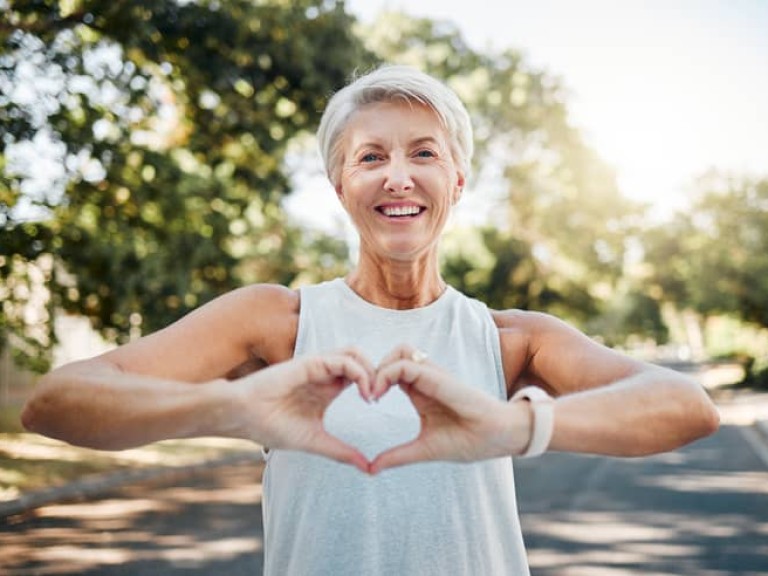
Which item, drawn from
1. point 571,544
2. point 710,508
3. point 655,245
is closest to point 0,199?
point 571,544

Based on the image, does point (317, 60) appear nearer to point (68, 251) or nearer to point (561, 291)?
point (68, 251)

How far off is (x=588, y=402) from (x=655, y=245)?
1898 inches

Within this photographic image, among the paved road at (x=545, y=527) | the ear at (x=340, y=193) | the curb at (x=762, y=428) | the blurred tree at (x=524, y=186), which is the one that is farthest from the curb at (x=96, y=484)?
the blurred tree at (x=524, y=186)

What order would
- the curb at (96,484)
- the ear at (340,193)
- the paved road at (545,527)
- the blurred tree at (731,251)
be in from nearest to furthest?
the ear at (340,193) < the paved road at (545,527) < the curb at (96,484) < the blurred tree at (731,251)

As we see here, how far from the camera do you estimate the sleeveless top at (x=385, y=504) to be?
1.57 metres

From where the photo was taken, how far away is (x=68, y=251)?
11.2m

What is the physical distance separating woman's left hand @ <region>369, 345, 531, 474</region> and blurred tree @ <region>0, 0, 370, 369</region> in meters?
10.1

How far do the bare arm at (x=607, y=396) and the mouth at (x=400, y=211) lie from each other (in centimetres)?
33

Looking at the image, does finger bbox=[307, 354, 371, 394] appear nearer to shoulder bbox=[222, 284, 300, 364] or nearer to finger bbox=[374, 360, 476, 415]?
finger bbox=[374, 360, 476, 415]

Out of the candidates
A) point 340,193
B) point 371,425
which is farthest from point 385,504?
point 340,193

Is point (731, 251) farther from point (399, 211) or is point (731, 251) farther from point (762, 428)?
point (399, 211)

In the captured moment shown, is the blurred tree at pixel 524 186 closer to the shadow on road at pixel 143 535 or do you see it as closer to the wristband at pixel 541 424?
the shadow on road at pixel 143 535

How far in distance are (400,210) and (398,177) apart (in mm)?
81

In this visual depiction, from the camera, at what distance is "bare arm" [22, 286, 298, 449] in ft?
4.32
